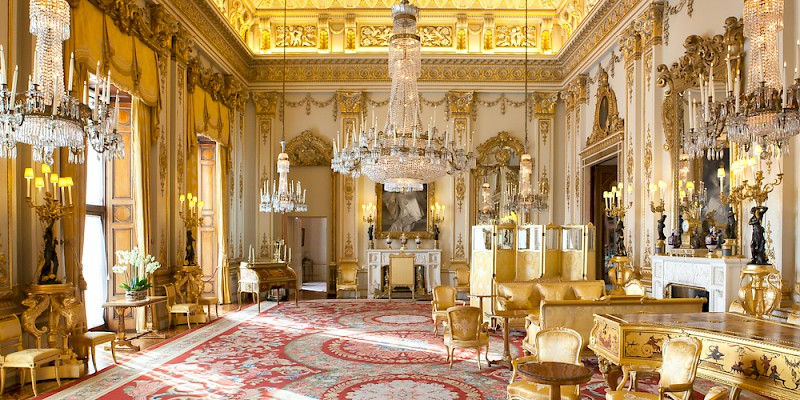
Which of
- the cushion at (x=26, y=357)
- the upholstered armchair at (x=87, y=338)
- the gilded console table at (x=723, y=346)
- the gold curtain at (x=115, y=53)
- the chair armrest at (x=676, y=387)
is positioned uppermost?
the gold curtain at (x=115, y=53)

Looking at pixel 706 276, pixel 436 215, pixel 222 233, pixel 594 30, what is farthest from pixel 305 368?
pixel 594 30

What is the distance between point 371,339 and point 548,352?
464 centimetres

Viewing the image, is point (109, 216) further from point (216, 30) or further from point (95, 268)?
point (216, 30)

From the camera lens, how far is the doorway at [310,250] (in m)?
20.8

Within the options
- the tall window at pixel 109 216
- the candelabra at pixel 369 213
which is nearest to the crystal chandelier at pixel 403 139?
the tall window at pixel 109 216

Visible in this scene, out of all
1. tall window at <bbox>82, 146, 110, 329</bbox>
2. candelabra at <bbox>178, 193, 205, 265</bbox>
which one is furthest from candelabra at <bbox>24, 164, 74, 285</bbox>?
candelabra at <bbox>178, 193, 205, 265</bbox>

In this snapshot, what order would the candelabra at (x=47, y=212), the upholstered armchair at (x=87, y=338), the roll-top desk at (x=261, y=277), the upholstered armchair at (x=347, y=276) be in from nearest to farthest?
the candelabra at (x=47, y=212) → the upholstered armchair at (x=87, y=338) → the roll-top desk at (x=261, y=277) → the upholstered armchair at (x=347, y=276)

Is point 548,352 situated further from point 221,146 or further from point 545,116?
point 545,116

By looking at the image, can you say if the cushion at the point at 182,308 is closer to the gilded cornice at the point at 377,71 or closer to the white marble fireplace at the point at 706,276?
the white marble fireplace at the point at 706,276

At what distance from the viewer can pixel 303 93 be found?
16391 millimetres

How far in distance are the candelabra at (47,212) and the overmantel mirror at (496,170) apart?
35.8ft

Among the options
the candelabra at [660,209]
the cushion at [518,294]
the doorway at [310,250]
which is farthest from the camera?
the doorway at [310,250]

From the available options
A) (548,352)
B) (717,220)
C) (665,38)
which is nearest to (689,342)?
(548,352)

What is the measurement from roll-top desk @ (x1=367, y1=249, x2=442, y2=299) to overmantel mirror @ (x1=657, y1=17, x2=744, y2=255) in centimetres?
701
